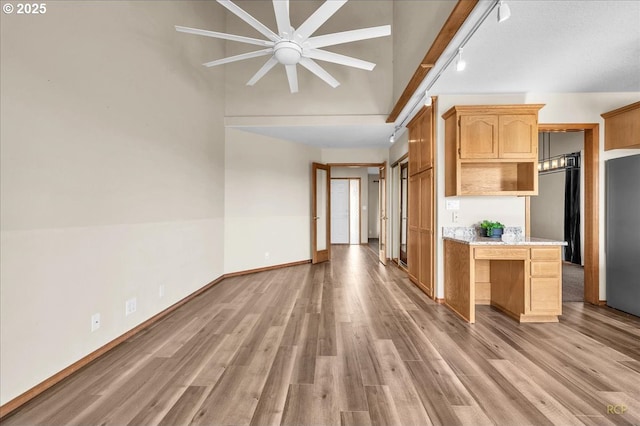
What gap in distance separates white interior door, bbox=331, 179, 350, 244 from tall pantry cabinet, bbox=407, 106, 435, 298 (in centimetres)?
497

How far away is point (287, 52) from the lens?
274 centimetres

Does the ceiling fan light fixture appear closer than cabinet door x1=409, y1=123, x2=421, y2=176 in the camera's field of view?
Yes

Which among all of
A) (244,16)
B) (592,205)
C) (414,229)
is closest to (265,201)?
(414,229)

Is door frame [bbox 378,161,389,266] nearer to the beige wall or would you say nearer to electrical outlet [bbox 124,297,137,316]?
the beige wall

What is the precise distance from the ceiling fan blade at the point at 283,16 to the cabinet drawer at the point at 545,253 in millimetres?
3242

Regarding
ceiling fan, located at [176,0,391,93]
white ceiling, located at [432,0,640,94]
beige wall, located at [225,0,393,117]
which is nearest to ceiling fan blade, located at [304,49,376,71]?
ceiling fan, located at [176,0,391,93]

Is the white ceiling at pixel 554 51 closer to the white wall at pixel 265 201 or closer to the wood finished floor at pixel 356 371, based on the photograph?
the wood finished floor at pixel 356 371

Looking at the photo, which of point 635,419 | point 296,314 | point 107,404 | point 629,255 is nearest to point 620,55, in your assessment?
point 629,255

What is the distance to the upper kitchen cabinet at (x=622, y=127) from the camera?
123 inches

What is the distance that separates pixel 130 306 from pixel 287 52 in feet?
9.31

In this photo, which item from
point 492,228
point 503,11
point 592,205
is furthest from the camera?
point 592,205

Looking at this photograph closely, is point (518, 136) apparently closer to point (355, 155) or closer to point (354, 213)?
point (355, 155)

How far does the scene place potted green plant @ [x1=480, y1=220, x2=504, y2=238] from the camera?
320 cm

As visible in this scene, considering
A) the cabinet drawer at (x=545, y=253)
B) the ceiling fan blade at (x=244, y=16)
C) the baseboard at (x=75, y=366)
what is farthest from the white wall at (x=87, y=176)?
the cabinet drawer at (x=545, y=253)
